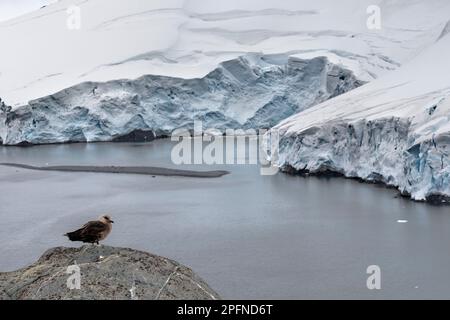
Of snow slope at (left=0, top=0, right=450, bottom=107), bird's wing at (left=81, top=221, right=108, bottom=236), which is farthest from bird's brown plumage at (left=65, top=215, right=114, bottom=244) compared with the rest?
snow slope at (left=0, top=0, right=450, bottom=107)

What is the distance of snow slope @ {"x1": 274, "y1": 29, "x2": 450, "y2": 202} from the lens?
551 inches

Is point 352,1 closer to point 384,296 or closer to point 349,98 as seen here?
point 349,98

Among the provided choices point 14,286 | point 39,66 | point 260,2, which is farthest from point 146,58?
point 14,286

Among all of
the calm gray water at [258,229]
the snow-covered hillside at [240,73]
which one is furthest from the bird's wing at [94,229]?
the snow-covered hillside at [240,73]

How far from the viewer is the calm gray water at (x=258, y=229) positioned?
29.7 feet

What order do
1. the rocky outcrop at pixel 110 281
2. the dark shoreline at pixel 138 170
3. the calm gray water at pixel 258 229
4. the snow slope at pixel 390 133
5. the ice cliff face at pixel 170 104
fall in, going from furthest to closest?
the ice cliff face at pixel 170 104 < the dark shoreline at pixel 138 170 < the snow slope at pixel 390 133 < the calm gray water at pixel 258 229 < the rocky outcrop at pixel 110 281

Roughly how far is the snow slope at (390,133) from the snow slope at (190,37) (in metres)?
12.3

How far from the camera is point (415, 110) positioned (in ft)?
52.6

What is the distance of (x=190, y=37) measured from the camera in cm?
3931

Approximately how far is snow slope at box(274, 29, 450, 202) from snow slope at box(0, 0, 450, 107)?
12269mm

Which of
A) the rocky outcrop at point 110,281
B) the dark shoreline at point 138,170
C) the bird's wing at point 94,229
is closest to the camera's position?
the rocky outcrop at point 110,281

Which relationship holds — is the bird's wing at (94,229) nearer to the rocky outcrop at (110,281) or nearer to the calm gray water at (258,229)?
the rocky outcrop at (110,281)

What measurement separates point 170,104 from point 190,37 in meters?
7.14

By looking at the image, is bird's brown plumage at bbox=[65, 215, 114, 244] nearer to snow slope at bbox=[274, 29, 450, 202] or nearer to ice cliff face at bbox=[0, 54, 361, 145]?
snow slope at bbox=[274, 29, 450, 202]
